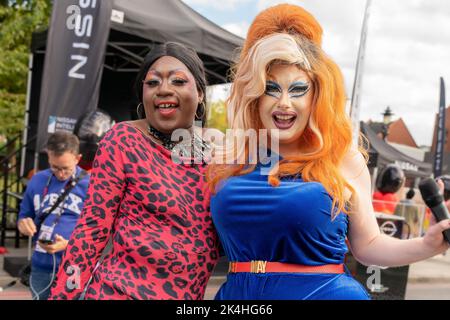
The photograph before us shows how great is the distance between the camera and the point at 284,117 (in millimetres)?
1937

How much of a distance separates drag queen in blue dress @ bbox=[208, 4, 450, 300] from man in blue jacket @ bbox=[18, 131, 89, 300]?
6.67ft

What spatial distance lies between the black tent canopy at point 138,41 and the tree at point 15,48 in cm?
188

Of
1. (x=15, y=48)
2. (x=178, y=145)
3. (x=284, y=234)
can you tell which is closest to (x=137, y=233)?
(x=178, y=145)

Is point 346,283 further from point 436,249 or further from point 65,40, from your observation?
point 65,40

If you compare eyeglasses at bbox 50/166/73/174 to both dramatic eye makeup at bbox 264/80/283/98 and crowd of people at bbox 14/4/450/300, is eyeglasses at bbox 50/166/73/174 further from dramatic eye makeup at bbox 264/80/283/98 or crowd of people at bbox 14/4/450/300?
dramatic eye makeup at bbox 264/80/283/98

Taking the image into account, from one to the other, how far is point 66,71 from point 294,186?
209 inches

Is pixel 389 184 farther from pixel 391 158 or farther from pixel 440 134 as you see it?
pixel 440 134

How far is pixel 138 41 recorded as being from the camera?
9.34 metres

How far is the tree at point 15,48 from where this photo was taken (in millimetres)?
11625

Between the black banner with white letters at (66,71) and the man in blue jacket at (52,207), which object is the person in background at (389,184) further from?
the man in blue jacket at (52,207)

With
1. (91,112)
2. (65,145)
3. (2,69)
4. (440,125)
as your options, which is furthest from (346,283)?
(440,125)

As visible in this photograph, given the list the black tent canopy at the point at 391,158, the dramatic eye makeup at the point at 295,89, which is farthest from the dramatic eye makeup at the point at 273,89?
the black tent canopy at the point at 391,158

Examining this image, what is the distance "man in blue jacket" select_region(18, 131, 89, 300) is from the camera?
369cm

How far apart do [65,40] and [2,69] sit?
5.68 metres
